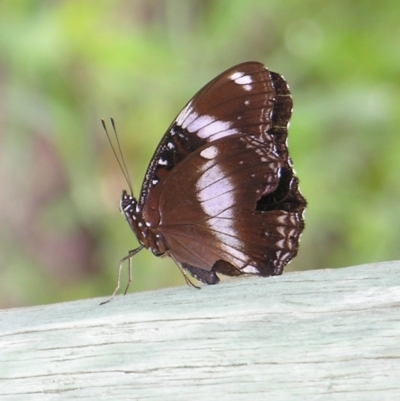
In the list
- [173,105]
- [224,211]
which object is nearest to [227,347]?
[224,211]

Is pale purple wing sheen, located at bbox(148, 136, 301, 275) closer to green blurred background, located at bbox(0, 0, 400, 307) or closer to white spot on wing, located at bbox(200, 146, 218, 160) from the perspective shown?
white spot on wing, located at bbox(200, 146, 218, 160)

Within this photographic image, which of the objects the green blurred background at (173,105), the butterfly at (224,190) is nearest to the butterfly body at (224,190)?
the butterfly at (224,190)

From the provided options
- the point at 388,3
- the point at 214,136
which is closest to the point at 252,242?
the point at 214,136

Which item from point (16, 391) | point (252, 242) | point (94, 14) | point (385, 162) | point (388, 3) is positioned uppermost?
point (94, 14)

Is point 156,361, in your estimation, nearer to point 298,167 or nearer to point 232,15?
point 298,167

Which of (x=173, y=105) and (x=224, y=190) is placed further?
(x=173, y=105)

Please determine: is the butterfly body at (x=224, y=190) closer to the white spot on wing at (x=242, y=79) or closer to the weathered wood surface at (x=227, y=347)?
the white spot on wing at (x=242, y=79)

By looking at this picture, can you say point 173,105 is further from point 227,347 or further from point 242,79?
point 227,347
